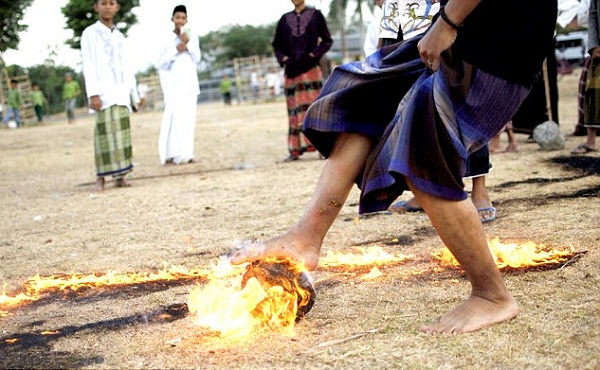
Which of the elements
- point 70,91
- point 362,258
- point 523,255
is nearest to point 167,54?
point 362,258

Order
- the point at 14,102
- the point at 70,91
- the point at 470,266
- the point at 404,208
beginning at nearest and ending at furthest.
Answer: the point at 470,266
the point at 404,208
the point at 70,91
the point at 14,102

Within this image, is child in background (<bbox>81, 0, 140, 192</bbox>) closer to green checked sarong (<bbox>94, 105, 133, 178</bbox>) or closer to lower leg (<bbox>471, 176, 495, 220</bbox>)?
green checked sarong (<bbox>94, 105, 133, 178</bbox>)

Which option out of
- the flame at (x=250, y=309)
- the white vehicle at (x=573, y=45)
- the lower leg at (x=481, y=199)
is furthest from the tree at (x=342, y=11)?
the flame at (x=250, y=309)

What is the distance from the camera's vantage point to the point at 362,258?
371 centimetres

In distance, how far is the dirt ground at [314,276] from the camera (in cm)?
242

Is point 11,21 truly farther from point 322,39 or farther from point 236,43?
point 236,43

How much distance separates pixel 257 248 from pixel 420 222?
197cm

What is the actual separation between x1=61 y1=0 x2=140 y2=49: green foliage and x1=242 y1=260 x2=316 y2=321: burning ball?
33.3m

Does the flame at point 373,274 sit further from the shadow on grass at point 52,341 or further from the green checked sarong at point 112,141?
the green checked sarong at point 112,141

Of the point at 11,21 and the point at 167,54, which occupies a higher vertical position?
the point at 11,21

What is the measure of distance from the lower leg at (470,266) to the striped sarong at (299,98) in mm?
6402

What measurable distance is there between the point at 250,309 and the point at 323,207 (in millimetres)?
477

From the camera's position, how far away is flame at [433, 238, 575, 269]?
3371mm

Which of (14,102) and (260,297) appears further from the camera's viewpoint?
(14,102)
